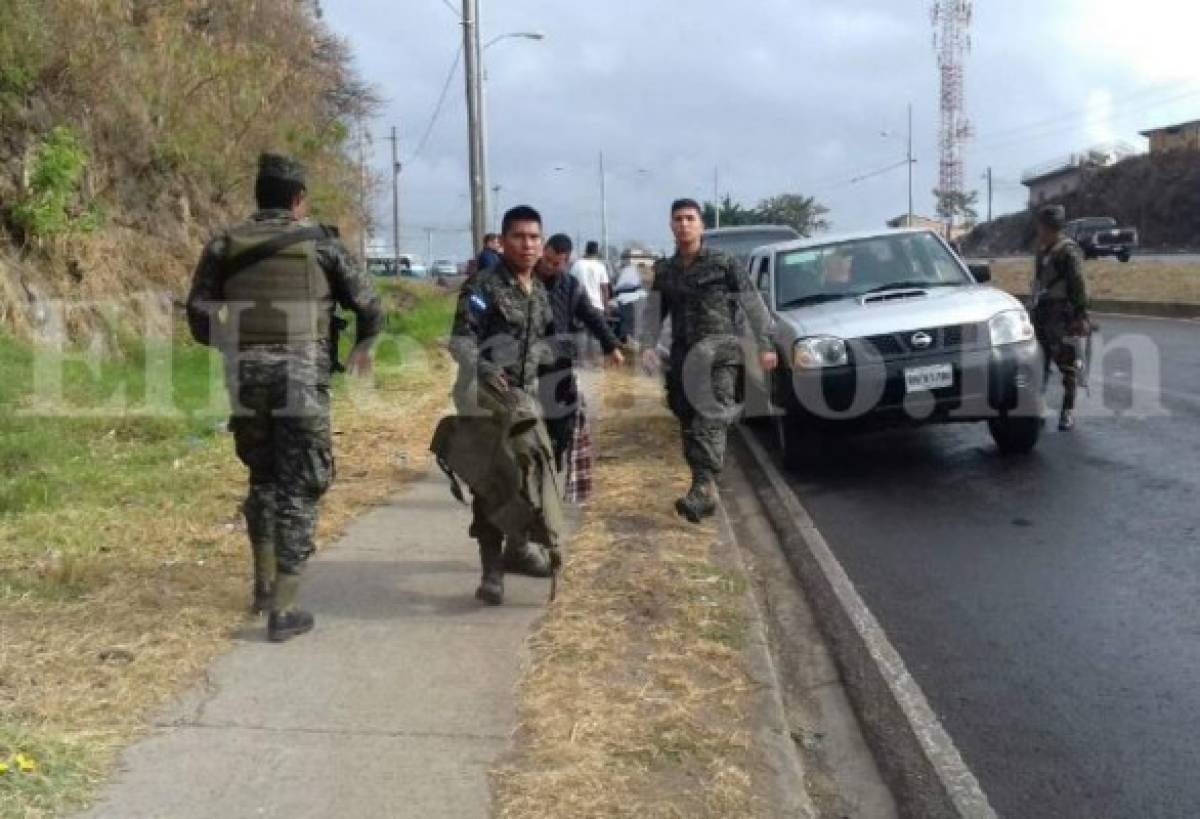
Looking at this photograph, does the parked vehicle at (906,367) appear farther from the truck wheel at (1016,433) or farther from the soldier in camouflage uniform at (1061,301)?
the soldier in camouflage uniform at (1061,301)

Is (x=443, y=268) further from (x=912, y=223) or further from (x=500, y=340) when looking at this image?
(x=500, y=340)

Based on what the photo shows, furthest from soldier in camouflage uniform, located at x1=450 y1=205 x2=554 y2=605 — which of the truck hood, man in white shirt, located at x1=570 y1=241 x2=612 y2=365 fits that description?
man in white shirt, located at x1=570 y1=241 x2=612 y2=365

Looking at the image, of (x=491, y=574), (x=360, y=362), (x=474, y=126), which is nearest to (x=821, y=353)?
(x=491, y=574)

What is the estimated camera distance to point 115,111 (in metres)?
14.3

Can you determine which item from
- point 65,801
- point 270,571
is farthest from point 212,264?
point 65,801

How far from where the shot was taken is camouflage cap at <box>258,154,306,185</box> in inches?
193

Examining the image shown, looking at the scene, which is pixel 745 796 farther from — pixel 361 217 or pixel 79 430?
pixel 361 217

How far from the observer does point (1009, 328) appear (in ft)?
27.5

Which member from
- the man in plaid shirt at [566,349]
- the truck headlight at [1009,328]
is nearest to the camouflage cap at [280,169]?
the man in plaid shirt at [566,349]

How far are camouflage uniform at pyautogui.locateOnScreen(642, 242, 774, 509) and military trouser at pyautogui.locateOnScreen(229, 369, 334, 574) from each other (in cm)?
260

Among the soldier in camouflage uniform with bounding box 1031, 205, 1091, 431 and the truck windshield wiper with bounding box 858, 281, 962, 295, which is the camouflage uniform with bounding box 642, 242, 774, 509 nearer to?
the truck windshield wiper with bounding box 858, 281, 962, 295

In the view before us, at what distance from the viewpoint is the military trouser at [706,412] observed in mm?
7035

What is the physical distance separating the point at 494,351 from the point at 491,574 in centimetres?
99

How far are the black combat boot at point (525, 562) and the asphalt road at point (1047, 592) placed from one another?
1.54m
